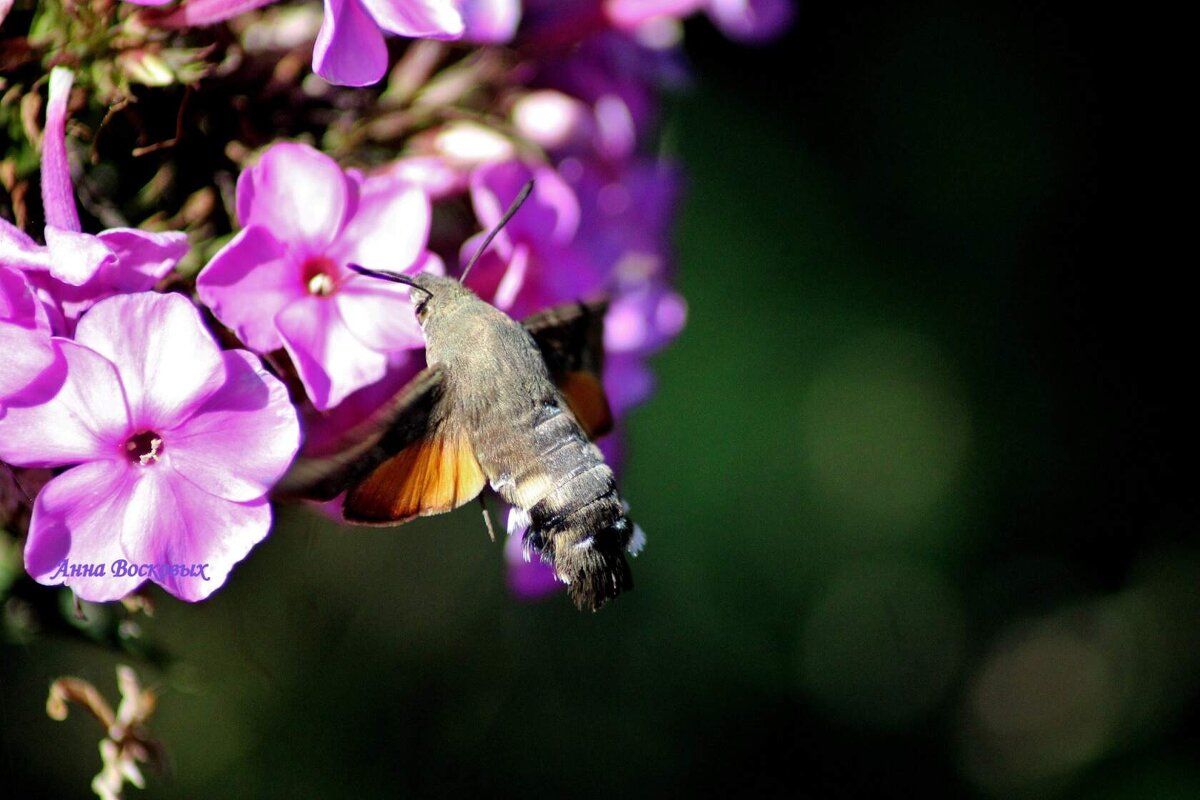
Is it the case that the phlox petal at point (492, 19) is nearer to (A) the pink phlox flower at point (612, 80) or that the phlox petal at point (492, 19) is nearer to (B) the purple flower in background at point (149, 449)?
(A) the pink phlox flower at point (612, 80)

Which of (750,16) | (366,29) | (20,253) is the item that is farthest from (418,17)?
(750,16)

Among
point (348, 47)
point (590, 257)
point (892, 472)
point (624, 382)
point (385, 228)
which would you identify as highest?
point (348, 47)

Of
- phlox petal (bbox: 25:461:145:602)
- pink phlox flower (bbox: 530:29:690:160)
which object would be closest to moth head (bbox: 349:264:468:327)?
phlox petal (bbox: 25:461:145:602)

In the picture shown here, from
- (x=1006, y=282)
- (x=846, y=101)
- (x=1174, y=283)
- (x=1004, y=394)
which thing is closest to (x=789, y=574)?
(x=1004, y=394)

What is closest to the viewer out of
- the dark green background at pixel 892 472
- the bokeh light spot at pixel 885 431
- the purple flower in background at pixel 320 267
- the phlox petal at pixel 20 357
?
the phlox petal at pixel 20 357

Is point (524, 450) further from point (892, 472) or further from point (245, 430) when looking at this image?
point (892, 472)

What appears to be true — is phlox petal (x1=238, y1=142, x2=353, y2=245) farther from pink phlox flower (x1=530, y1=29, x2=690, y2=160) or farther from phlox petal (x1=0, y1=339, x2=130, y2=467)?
pink phlox flower (x1=530, y1=29, x2=690, y2=160)

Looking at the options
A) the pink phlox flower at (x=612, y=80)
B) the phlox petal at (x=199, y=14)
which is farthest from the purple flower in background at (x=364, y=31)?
the pink phlox flower at (x=612, y=80)

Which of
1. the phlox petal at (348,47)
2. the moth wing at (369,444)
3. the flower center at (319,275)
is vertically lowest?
the moth wing at (369,444)
